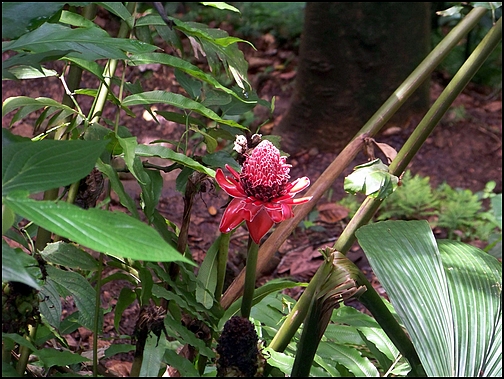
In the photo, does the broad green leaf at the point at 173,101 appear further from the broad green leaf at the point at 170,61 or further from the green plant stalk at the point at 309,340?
the green plant stalk at the point at 309,340

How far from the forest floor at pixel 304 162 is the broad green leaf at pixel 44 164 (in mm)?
1171

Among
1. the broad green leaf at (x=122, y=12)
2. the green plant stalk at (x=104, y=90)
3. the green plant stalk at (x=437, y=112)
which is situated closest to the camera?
the broad green leaf at (x=122, y=12)

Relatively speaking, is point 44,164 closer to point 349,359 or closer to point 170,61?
point 170,61

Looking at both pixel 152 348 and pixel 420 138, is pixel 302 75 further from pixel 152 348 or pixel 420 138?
pixel 152 348

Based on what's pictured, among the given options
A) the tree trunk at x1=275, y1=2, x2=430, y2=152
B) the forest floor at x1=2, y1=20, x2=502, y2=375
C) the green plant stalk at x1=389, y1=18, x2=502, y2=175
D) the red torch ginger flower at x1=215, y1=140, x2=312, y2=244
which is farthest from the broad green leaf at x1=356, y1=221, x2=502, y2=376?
the tree trunk at x1=275, y1=2, x2=430, y2=152

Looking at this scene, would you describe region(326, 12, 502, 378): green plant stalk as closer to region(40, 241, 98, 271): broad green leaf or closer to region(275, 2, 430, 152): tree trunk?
region(40, 241, 98, 271): broad green leaf

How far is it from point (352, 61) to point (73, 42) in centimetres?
235

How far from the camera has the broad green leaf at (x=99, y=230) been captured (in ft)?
1.36

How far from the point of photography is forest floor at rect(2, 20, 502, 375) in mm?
2227

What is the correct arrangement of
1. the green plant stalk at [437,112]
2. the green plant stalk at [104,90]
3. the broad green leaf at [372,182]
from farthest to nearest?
the green plant stalk at [437,112] → the broad green leaf at [372,182] → the green plant stalk at [104,90]

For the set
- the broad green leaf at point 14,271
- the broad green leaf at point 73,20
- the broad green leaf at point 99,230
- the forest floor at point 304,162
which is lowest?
the forest floor at point 304,162

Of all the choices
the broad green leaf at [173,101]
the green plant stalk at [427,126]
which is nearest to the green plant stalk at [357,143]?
the green plant stalk at [427,126]

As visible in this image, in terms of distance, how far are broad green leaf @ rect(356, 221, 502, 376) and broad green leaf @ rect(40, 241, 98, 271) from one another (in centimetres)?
37

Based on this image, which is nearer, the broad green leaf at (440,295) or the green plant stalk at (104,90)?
the broad green leaf at (440,295)
